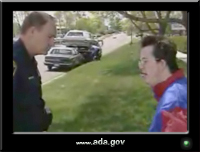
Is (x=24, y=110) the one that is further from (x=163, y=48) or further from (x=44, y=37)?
(x=163, y=48)

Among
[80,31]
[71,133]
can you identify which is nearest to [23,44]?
[80,31]

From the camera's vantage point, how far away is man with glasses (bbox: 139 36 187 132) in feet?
6.07

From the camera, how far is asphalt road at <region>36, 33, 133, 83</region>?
187 cm

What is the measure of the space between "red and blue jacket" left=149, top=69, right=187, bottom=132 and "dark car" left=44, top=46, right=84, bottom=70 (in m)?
0.33

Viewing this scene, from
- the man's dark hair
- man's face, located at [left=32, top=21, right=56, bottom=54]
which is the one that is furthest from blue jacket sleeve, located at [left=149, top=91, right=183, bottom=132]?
man's face, located at [left=32, top=21, right=56, bottom=54]

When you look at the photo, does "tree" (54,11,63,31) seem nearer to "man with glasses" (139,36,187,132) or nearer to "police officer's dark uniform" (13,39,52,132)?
"police officer's dark uniform" (13,39,52,132)

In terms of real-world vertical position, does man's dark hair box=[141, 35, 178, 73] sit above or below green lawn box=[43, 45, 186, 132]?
above

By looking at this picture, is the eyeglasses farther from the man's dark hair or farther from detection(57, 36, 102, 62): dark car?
detection(57, 36, 102, 62): dark car

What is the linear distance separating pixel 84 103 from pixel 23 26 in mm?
384

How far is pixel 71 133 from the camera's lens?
1.87 m

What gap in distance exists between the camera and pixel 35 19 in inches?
72.8
